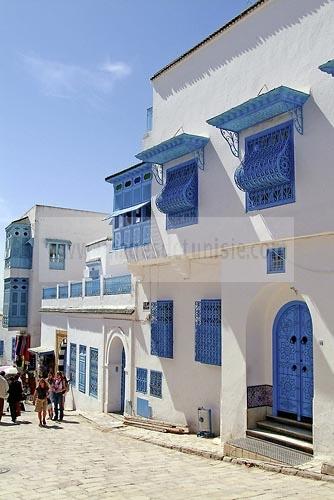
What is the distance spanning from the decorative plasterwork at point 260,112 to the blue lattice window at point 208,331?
3402mm

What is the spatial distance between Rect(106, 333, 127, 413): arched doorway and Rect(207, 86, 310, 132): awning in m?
8.15

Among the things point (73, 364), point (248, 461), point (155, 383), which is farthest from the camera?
point (73, 364)

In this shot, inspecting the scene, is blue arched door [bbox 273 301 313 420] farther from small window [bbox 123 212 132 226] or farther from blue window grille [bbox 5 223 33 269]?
blue window grille [bbox 5 223 33 269]

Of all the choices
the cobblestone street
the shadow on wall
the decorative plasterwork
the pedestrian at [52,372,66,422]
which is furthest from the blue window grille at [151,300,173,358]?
the shadow on wall

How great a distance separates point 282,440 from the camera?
921 centimetres

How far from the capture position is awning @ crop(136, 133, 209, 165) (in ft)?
37.7

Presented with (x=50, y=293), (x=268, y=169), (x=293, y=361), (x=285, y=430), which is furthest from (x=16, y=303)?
(x=268, y=169)

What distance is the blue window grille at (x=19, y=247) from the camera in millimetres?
26891

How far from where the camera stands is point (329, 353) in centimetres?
844

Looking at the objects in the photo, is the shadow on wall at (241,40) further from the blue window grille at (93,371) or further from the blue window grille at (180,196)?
the blue window grille at (93,371)

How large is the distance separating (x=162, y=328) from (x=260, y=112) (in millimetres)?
6093

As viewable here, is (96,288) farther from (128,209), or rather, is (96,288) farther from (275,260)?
(275,260)

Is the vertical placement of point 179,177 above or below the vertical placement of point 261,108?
below

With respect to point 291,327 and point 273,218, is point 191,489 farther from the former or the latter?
point 273,218
